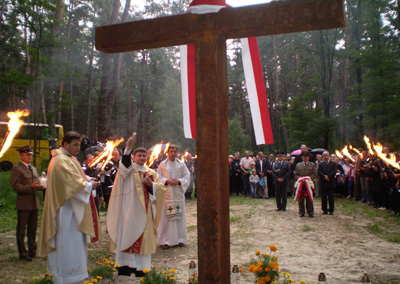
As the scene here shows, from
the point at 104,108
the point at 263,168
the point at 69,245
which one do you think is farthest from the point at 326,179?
the point at 104,108

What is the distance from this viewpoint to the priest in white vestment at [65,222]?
4812mm

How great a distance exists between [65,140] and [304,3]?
3713 millimetres

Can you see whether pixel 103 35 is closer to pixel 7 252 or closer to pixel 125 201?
pixel 125 201

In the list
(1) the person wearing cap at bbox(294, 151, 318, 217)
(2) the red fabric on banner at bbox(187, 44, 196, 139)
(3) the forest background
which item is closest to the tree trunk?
(3) the forest background

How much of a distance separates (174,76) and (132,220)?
128 feet

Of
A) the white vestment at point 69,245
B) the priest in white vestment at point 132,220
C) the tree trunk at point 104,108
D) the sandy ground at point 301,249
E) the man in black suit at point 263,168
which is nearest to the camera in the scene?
the white vestment at point 69,245

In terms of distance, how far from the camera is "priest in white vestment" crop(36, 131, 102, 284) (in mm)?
4812

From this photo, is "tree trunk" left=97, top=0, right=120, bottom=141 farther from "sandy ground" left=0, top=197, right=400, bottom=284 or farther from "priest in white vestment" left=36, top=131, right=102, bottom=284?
"priest in white vestment" left=36, top=131, right=102, bottom=284

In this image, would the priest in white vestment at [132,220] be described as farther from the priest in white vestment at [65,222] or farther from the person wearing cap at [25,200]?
the person wearing cap at [25,200]

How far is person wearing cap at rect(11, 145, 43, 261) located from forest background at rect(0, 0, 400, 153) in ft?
27.6

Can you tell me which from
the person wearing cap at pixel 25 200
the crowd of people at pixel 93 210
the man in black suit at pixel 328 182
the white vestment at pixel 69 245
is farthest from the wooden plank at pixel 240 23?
the man in black suit at pixel 328 182

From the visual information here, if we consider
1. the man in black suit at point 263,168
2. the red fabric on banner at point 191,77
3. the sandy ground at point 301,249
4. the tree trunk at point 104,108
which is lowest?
the sandy ground at point 301,249

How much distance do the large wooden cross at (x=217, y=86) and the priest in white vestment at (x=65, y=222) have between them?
2529mm

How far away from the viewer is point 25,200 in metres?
6.89
